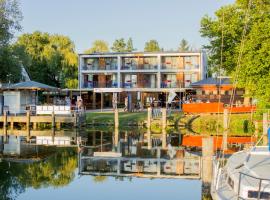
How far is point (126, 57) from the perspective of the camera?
6462cm

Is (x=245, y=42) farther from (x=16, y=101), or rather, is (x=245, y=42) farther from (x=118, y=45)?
(x=118, y=45)

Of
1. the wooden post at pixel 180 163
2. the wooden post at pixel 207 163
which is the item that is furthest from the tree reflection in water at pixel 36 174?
the wooden post at pixel 207 163

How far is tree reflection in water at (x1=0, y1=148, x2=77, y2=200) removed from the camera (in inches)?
696

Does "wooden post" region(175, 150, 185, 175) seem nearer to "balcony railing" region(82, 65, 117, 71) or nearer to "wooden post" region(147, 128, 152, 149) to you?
"wooden post" region(147, 128, 152, 149)

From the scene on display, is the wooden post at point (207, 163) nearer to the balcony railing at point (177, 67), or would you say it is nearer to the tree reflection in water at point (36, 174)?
the tree reflection in water at point (36, 174)

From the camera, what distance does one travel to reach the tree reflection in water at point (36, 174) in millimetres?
17667

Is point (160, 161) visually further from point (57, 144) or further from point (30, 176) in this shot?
point (57, 144)

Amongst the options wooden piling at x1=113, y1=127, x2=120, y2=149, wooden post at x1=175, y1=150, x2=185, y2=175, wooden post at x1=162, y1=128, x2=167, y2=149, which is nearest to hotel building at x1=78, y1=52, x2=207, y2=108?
wooden piling at x1=113, y1=127, x2=120, y2=149

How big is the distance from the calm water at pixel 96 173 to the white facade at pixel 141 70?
3354cm

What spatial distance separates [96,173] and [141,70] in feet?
143

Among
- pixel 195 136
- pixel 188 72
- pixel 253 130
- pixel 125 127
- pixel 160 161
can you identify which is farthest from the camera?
pixel 188 72

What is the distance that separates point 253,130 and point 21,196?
2407 cm

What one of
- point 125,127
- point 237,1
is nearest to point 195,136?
point 125,127

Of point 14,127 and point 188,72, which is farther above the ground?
point 188,72
